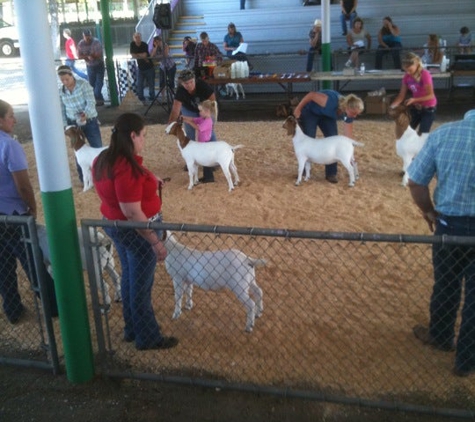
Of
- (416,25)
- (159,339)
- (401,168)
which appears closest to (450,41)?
(416,25)

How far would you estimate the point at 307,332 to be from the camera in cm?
467

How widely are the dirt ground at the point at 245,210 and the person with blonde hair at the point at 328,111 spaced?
0.74m

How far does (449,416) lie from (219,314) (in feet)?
6.99

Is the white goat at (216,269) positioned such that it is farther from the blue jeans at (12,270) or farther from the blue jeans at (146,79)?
the blue jeans at (146,79)

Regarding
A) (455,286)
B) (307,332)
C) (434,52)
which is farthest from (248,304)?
(434,52)

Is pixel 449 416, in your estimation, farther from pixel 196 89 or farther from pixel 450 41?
pixel 450 41

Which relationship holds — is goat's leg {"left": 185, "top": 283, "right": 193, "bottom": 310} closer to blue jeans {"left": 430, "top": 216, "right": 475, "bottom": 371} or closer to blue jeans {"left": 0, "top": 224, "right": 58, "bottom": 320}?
blue jeans {"left": 0, "top": 224, "right": 58, "bottom": 320}

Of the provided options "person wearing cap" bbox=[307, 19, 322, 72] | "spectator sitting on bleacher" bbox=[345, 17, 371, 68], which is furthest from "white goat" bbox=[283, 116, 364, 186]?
"person wearing cap" bbox=[307, 19, 322, 72]

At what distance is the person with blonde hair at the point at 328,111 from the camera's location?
7750 millimetres

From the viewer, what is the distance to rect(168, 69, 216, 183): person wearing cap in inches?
330

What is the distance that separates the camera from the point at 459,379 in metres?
3.99

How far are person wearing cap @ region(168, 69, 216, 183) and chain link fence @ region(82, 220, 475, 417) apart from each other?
Answer: 330 cm

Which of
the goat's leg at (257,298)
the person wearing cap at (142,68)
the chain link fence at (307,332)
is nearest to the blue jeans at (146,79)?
the person wearing cap at (142,68)

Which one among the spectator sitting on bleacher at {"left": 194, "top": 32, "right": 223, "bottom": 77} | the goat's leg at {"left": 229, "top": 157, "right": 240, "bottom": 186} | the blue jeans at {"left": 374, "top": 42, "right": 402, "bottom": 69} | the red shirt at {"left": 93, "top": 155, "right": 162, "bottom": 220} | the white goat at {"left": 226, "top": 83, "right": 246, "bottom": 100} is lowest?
the goat's leg at {"left": 229, "top": 157, "right": 240, "bottom": 186}
